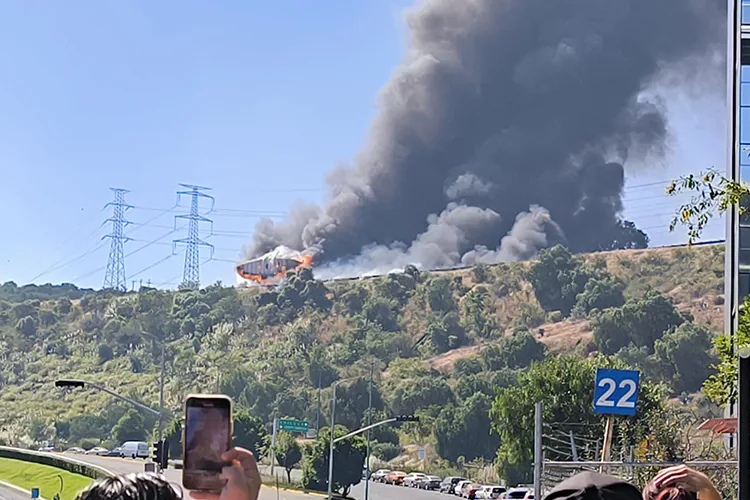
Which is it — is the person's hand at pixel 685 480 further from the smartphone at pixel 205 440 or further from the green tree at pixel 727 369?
the green tree at pixel 727 369

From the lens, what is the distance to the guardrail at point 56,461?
67.2 m

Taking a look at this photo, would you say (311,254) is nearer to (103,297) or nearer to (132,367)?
(103,297)

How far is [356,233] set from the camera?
15362cm

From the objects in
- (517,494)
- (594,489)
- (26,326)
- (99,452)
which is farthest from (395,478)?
(594,489)

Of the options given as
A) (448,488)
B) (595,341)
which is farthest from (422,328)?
(448,488)

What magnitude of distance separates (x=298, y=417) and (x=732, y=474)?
3612 inches

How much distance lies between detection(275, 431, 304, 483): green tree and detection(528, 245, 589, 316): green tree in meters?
45.0

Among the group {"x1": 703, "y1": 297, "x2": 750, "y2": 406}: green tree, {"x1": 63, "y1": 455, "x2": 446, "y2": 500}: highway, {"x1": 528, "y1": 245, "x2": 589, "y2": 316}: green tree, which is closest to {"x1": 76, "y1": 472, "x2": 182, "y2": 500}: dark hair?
{"x1": 703, "y1": 297, "x2": 750, "y2": 406}: green tree

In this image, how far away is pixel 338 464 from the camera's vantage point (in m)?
69.9

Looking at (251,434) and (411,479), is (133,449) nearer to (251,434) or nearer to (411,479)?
(251,434)

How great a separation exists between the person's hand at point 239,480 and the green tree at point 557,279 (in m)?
123

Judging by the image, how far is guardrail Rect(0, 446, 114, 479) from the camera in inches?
2648

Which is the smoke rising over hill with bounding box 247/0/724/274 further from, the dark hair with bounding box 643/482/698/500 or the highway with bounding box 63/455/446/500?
the dark hair with bounding box 643/482/698/500

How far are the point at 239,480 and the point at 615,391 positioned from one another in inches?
474
